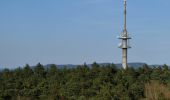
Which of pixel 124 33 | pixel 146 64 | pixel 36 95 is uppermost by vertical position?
pixel 124 33

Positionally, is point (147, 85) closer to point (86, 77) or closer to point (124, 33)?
point (86, 77)

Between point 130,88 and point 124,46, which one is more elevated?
point 124,46

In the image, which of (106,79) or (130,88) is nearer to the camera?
(130,88)

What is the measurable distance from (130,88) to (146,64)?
11.6 metres

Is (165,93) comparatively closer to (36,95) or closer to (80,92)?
(80,92)

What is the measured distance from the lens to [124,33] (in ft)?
228

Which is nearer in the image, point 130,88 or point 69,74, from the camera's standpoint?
point 130,88

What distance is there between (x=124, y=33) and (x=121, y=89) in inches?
1062

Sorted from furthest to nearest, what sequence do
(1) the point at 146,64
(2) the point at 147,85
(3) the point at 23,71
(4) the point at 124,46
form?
(4) the point at 124,46 → (1) the point at 146,64 → (3) the point at 23,71 → (2) the point at 147,85

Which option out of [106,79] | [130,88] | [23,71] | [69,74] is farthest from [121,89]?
[23,71]

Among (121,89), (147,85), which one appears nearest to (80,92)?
(121,89)

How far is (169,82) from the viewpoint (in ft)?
159

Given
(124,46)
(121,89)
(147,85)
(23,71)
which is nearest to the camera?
(121,89)

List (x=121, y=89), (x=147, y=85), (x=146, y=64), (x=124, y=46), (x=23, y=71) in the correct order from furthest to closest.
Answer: (x=124, y=46)
(x=146, y=64)
(x=23, y=71)
(x=147, y=85)
(x=121, y=89)
